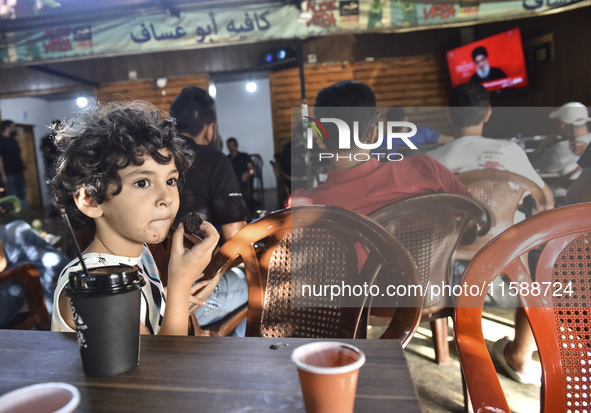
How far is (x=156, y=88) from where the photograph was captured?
863cm

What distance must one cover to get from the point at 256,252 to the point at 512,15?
3.66 m

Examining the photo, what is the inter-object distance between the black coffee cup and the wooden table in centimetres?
2

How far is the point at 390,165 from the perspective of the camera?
1745mm

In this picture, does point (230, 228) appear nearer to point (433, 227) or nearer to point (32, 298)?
point (32, 298)

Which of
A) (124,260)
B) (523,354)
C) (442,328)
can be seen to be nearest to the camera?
(124,260)

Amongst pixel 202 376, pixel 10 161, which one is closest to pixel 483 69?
pixel 202 376

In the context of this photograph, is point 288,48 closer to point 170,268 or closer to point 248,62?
point 248,62

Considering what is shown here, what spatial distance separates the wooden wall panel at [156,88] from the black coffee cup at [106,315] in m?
8.33

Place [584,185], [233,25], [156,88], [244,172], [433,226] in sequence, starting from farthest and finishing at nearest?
[156,88], [244,172], [233,25], [433,226], [584,185]

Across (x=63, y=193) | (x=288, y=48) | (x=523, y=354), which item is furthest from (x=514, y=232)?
(x=288, y=48)

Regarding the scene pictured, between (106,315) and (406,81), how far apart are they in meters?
7.95

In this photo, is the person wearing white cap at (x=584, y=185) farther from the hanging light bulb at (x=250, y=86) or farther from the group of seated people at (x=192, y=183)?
the hanging light bulb at (x=250, y=86)

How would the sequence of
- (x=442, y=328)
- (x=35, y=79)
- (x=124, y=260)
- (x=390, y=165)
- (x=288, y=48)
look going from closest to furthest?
(x=124, y=260) < (x=390, y=165) < (x=442, y=328) < (x=288, y=48) < (x=35, y=79)

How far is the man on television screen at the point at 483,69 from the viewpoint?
6.38 metres
